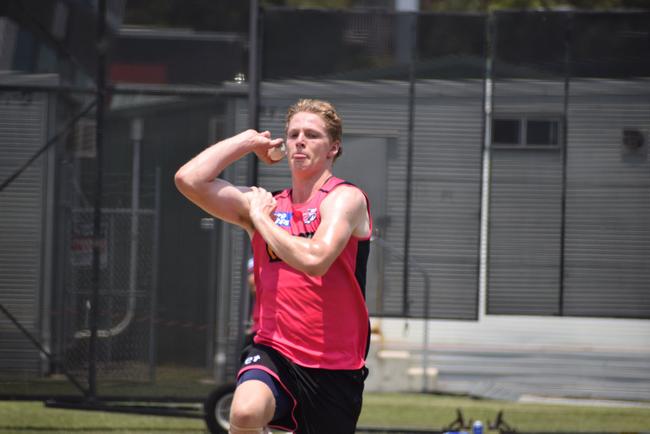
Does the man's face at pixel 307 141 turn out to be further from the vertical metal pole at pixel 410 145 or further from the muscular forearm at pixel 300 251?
the vertical metal pole at pixel 410 145

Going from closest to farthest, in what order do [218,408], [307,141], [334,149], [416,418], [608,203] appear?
1. [307,141]
2. [334,149]
3. [218,408]
4. [608,203]
5. [416,418]

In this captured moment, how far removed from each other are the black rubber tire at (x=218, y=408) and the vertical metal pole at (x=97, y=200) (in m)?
0.98

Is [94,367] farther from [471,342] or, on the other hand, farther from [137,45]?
[471,342]

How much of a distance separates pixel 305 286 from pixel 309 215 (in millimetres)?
295

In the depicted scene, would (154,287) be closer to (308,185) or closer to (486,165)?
(486,165)

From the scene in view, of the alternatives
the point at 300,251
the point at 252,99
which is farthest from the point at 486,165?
the point at 300,251

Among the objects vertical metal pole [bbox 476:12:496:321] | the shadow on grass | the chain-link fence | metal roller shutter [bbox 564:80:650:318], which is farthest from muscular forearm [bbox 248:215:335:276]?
the shadow on grass

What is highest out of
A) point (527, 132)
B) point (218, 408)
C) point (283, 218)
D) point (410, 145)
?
point (527, 132)

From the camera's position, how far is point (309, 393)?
13.6 feet

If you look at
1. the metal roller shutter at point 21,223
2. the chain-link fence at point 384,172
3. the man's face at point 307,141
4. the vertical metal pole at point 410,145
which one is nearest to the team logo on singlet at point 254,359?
the man's face at point 307,141

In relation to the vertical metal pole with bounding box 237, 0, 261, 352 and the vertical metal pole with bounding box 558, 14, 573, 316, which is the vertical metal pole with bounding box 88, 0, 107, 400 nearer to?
the vertical metal pole with bounding box 237, 0, 261, 352

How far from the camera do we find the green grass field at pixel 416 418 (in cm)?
771

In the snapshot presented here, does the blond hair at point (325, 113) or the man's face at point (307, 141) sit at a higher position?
the blond hair at point (325, 113)

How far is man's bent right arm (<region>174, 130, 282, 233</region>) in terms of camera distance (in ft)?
14.0
